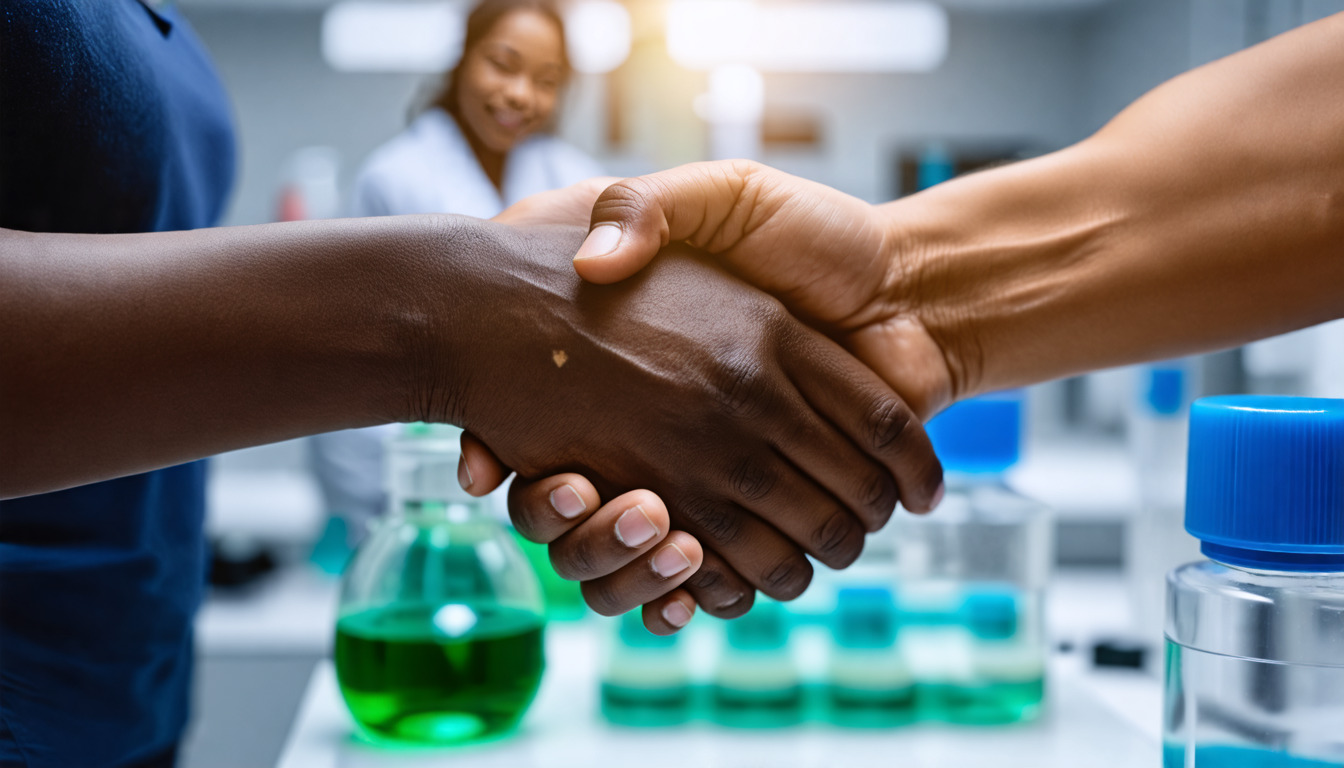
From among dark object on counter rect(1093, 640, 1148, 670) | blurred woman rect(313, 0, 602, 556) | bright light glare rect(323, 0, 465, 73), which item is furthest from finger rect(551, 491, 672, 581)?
bright light glare rect(323, 0, 465, 73)

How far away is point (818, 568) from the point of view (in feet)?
2.22

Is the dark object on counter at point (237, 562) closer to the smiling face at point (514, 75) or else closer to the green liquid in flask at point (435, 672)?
the smiling face at point (514, 75)

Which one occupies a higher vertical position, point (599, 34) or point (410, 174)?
point (599, 34)

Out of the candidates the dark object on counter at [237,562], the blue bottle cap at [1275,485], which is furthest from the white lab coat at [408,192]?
the blue bottle cap at [1275,485]

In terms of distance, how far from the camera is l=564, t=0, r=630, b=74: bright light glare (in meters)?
2.08

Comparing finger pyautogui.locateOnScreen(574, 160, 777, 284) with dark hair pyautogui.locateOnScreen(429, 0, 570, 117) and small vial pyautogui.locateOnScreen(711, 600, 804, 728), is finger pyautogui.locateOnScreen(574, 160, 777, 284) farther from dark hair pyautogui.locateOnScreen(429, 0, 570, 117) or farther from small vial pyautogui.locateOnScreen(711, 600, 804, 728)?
dark hair pyautogui.locateOnScreen(429, 0, 570, 117)

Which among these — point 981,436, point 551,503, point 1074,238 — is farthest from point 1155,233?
point 551,503

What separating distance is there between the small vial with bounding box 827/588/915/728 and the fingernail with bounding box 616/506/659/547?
16 cm

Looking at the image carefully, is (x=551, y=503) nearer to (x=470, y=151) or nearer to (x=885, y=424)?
(x=885, y=424)

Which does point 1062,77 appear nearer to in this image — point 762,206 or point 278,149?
point 278,149

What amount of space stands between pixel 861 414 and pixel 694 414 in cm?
10

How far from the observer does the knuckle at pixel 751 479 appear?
1.74 feet

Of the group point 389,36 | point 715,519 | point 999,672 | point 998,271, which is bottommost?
point 999,672

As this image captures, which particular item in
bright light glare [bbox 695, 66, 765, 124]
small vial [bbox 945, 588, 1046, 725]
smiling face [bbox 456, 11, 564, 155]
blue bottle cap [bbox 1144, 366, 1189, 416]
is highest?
bright light glare [bbox 695, 66, 765, 124]
